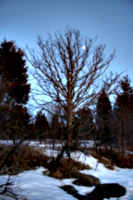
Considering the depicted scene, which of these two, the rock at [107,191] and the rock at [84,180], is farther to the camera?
the rock at [84,180]

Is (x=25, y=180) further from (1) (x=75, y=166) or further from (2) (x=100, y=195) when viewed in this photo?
(1) (x=75, y=166)

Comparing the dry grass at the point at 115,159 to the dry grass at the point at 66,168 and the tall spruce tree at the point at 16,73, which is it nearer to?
the dry grass at the point at 66,168

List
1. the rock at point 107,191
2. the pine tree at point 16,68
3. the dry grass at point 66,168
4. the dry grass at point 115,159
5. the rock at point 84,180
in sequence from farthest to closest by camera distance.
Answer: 1. the pine tree at point 16,68
2. the dry grass at point 115,159
3. the dry grass at point 66,168
4. the rock at point 84,180
5. the rock at point 107,191

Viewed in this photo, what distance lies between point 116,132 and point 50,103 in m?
7.72

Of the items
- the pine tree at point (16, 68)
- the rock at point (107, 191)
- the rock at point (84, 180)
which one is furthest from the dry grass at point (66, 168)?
the pine tree at point (16, 68)

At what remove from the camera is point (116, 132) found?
1420 cm

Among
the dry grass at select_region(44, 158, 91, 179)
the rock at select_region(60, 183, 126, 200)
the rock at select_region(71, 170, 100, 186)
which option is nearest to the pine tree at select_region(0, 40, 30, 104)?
the dry grass at select_region(44, 158, 91, 179)

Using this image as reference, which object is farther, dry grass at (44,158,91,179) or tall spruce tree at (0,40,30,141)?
tall spruce tree at (0,40,30,141)

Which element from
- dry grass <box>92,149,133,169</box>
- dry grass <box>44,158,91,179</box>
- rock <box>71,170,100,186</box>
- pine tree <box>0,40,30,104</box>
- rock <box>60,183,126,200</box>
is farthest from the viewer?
pine tree <box>0,40,30,104</box>

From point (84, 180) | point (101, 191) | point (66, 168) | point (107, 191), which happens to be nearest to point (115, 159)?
point (66, 168)

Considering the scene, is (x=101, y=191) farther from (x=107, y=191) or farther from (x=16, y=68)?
(x=16, y=68)

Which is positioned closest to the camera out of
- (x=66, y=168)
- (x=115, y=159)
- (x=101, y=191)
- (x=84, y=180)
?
(x=101, y=191)

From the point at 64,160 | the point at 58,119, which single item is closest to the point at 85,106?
the point at 58,119

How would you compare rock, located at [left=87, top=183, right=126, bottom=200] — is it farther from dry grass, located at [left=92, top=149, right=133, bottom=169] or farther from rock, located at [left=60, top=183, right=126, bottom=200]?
dry grass, located at [left=92, top=149, right=133, bottom=169]
